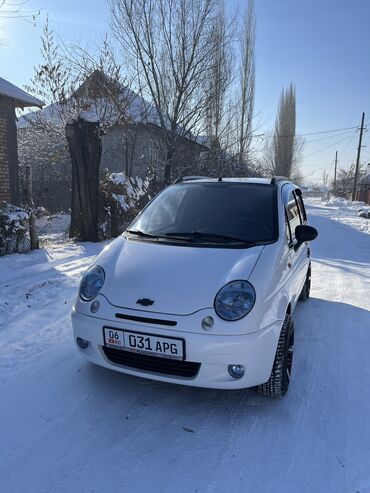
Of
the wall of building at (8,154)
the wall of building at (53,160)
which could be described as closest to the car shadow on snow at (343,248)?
the wall of building at (8,154)

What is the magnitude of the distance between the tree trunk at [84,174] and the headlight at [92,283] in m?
6.13

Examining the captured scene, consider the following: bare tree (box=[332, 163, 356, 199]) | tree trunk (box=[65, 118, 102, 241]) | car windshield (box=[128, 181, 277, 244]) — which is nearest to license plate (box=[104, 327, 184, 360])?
car windshield (box=[128, 181, 277, 244])

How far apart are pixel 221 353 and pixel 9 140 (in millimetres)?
9119

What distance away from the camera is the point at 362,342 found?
13.6ft

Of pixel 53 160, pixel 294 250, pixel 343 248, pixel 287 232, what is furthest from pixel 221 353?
pixel 53 160

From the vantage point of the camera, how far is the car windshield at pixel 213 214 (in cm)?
345

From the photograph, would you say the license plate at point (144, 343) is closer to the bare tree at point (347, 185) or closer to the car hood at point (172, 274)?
the car hood at point (172, 274)

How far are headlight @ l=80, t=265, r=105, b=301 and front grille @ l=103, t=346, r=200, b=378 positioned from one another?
0.43m

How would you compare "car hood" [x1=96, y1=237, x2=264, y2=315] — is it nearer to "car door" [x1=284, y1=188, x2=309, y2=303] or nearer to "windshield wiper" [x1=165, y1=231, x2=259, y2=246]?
"windshield wiper" [x1=165, y1=231, x2=259, y2=246]

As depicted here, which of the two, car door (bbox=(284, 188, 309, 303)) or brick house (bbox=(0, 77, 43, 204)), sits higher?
brick house (bbox=(0, 77, 43, 204))

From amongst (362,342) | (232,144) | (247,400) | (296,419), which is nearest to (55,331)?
(247,400)

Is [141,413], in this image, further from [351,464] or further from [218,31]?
[218,31]

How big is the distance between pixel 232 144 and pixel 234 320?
1451cm

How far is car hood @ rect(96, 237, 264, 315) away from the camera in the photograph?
8.77 ft
